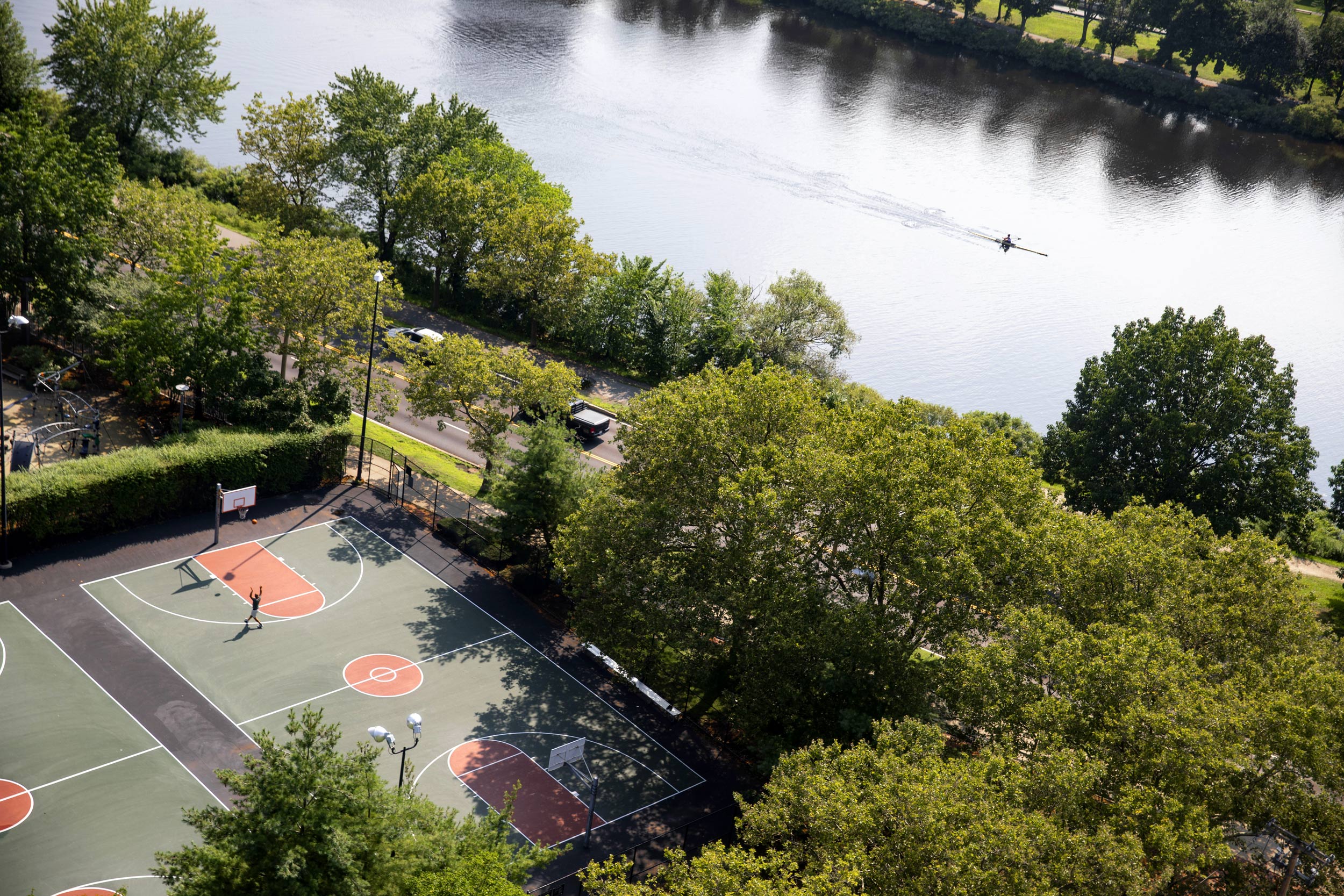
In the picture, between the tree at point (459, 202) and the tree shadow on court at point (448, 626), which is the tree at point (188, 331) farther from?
the tree at point (459, 202)

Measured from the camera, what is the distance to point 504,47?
124938 millimetres

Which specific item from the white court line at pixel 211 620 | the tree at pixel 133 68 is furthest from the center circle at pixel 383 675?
the tree at pixel 133 68

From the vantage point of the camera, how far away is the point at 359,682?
36.6 metres

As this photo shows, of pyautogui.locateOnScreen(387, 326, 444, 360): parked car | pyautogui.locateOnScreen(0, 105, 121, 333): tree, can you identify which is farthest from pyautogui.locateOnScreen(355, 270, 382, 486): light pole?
pyautogui.locateOnScreen(0, 105, 121, 333): tree

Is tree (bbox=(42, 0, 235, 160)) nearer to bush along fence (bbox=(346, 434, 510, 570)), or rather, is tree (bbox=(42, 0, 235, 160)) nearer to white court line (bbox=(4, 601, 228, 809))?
bush along fence (bbox=(346, 434, 510, 570))

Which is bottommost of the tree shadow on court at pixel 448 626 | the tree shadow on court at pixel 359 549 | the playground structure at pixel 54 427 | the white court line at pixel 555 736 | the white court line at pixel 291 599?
the white court line at pixel 555 736

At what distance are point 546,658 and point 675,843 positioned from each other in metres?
9.47

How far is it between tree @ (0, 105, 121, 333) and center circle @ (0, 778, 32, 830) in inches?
1004

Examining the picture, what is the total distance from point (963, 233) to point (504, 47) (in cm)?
5982

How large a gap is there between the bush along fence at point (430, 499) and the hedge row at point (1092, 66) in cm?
11105

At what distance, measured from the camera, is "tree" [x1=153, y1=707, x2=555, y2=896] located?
2073 cm

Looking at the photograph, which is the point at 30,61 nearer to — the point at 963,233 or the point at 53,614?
the point at 53,614

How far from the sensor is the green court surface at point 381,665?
113 feet

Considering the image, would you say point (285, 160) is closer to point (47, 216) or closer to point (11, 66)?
point (11, 66)
